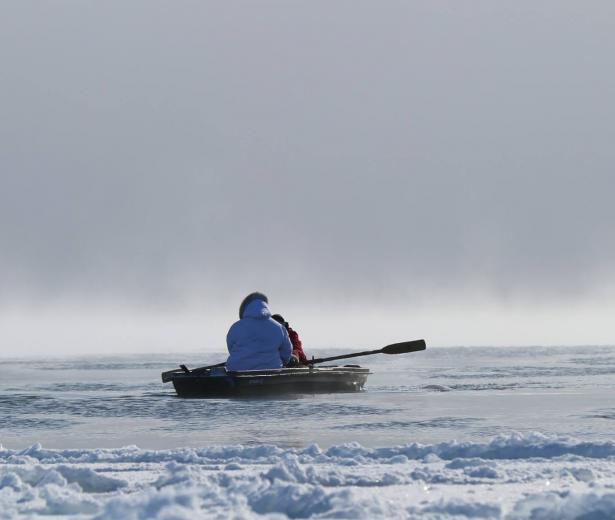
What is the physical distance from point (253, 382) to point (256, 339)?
106 centimetres

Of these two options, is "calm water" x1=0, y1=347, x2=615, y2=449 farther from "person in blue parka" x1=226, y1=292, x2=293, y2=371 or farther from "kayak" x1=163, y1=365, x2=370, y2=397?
"person in blue parka" x1=226, y1=292, x2=293, y2=371

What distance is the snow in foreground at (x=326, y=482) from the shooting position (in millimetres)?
7074

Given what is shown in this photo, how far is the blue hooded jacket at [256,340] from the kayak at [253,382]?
43 centimetres

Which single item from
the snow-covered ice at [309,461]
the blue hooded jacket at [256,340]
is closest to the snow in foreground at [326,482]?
the snow-covered ice at [309,461]

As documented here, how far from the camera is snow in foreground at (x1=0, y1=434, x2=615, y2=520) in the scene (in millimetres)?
7074

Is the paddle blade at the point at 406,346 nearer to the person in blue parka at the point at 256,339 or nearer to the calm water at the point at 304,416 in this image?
the calm water at the point at 304,416

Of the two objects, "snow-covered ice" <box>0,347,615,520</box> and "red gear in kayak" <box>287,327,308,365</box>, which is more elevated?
"red gear in kayak" <box>287,327,308,365</box>

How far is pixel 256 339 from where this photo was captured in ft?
71.3

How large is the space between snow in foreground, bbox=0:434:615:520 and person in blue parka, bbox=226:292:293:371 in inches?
402

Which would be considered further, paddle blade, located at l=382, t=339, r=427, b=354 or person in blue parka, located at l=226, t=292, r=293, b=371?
paddle blade, located at l=382, t=339, r=427, b=354

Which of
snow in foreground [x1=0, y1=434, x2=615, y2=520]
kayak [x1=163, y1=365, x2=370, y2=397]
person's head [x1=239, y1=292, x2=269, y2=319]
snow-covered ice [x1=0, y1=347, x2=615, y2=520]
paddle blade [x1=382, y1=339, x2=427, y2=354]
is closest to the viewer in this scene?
snow in foreground [x1=0, y1=434, x2=615, y2=520]

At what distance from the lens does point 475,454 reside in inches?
405

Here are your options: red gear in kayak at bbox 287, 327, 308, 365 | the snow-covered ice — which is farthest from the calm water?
red gear in kayak at bbox 287, 327, 308, 365

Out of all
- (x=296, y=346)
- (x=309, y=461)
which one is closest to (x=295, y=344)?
(x=296, y=346)
